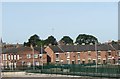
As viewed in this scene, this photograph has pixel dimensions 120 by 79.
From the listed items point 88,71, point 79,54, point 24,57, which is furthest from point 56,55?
point 88,71

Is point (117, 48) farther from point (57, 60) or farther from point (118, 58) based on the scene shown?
point (57, 60)

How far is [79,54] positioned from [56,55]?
6.47 meters

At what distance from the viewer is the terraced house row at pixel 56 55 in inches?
3374

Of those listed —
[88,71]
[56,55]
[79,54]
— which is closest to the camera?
[88,71]

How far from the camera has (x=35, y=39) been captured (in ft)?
484

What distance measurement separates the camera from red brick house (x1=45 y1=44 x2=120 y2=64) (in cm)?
8831

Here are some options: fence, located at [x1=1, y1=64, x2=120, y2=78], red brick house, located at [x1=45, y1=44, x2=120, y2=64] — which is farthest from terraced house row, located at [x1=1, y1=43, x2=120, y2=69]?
fence, located at [x1=1, y1=64, x2=120, y2=78]

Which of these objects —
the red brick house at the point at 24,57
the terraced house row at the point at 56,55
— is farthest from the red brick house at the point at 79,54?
the red brick house at the point at 24,57

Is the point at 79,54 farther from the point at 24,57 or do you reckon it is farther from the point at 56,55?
the point at 24,57

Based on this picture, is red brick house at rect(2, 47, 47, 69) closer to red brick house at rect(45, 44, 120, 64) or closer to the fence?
red brick house at rect(45, 44, 120, 64)

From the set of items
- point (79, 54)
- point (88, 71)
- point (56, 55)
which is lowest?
point (88, 71)

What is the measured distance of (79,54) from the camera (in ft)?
294

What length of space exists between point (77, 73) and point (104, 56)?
120 ft

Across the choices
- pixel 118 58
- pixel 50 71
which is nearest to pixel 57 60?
pixel 118 58
